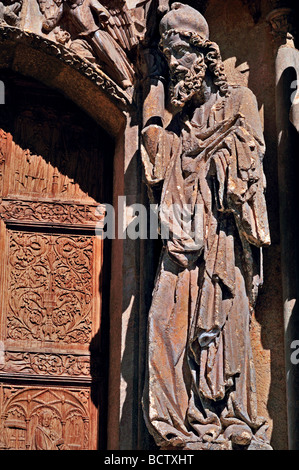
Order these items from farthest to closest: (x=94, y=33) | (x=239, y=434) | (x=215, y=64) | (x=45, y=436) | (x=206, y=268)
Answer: (x=94, y=33) → (x=215, y=64) → (x=45, y=436) → (x=206, y=268) → (x=239, y=434)

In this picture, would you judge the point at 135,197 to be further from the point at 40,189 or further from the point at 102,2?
the point at 102,2

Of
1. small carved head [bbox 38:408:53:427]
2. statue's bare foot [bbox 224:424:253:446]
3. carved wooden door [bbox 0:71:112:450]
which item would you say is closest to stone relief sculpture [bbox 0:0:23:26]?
carved wooden door [bbox 0:71:112:450]

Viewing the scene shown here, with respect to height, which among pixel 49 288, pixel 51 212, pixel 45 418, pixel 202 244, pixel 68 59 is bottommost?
pixel 45 418

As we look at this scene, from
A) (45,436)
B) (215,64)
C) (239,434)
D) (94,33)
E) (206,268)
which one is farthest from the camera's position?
(94,33)

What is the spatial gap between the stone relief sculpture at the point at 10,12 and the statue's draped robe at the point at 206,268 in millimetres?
1084

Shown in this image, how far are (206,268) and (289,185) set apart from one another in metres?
0.77

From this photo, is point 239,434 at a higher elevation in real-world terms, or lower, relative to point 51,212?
lower

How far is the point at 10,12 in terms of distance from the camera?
8.30 metres

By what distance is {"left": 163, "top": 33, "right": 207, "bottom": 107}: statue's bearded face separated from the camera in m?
8.01

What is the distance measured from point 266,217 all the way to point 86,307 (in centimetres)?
126

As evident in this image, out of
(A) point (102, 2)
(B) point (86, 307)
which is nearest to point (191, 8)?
(A) point (102, 2)

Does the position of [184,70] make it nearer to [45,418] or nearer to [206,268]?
[206,268]

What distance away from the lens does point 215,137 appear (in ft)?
26.1

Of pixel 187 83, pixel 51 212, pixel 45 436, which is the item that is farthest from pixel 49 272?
pixel 187 83
